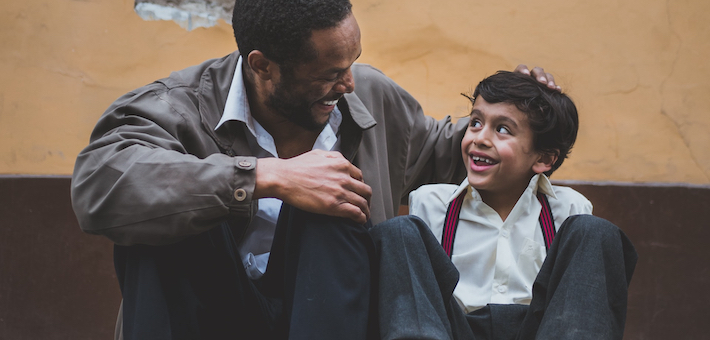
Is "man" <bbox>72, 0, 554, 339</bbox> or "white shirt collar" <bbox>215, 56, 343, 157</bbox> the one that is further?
"white shirt collar" <bbox>215, 56, 343, 157</bbox>

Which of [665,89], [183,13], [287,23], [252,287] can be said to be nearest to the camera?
[252,287]

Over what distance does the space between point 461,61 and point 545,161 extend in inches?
42.9

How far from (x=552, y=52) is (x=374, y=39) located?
847mm

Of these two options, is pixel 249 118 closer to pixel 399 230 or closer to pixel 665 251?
pixel 399 230

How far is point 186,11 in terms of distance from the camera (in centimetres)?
334

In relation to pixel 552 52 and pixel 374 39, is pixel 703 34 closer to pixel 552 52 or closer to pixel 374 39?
pixel 552 52

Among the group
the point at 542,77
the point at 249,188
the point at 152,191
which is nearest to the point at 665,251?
the point at 542,77

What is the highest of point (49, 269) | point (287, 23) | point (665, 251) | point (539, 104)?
point (287, 23)

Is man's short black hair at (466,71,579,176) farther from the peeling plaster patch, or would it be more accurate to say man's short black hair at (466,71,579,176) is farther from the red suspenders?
the peeling plaster patch

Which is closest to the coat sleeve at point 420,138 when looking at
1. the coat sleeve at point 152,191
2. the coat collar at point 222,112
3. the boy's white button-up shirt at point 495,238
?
the coat collar at point 222,112

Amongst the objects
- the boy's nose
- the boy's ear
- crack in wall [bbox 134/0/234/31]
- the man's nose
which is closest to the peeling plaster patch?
crack in wall [bbox 134/0/234/31]

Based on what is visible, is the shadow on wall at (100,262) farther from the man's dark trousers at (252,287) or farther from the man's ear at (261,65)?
the man's dark trousers at (252,287)

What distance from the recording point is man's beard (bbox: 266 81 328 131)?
226cm

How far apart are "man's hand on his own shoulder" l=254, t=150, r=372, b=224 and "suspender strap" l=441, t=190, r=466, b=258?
1.56 ft
